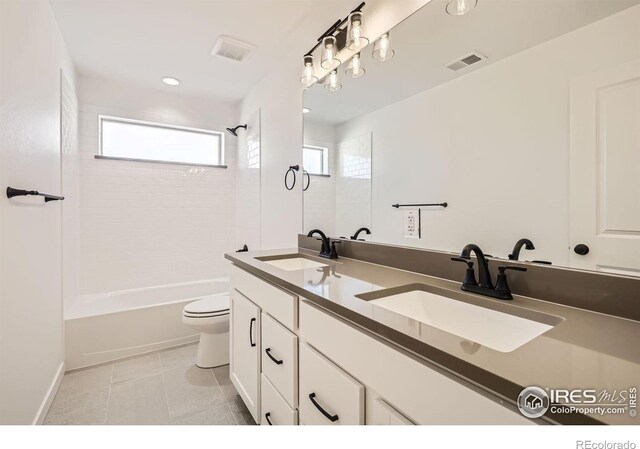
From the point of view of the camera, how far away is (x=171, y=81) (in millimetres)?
2939

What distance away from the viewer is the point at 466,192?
1194mm

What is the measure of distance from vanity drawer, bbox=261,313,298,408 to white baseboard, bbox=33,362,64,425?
1303mm

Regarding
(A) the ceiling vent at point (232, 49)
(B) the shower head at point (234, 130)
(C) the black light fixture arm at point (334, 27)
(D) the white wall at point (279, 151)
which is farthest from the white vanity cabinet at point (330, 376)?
(B) the shower head at point (234, 130)

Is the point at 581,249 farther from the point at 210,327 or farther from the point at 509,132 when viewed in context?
the point at 210,327

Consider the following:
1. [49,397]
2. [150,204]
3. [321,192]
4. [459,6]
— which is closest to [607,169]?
[459,6]

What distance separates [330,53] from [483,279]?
157 centimetres

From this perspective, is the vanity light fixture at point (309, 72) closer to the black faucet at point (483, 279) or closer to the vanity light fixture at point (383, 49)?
the vanity light fixture at point (383, 49)

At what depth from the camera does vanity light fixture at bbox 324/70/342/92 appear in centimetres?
188

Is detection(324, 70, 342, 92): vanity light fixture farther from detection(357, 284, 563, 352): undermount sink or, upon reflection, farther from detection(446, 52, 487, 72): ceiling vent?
detection(357, 284, 563, 352): undermount sink

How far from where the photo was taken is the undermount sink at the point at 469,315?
2.65ft

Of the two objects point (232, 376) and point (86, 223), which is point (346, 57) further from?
point (86, 223)

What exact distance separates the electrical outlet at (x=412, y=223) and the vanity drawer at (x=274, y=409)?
88cm

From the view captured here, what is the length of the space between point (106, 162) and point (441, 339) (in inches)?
137
